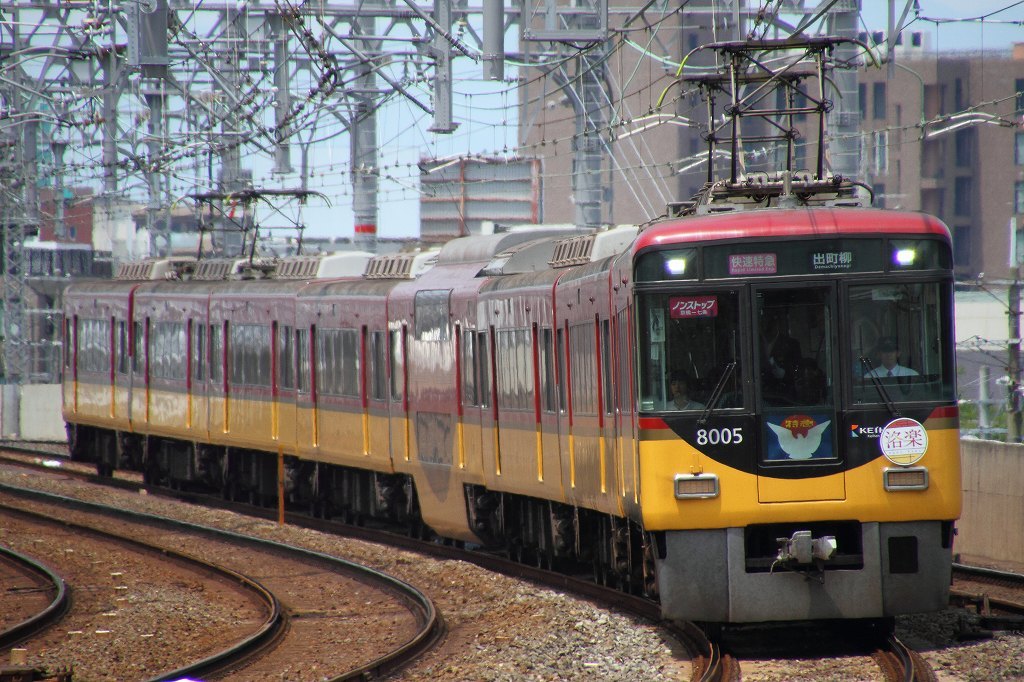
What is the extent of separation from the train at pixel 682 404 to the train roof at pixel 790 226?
0.02 meters

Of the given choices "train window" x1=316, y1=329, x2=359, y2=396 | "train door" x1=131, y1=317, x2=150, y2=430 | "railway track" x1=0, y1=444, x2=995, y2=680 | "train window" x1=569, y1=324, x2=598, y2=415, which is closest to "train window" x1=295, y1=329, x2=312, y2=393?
"train window" x1=316, y1=329, x2=359, y2=396

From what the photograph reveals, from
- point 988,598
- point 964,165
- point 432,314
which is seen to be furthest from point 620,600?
point 964,165

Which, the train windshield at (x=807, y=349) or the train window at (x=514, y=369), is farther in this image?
the train window at (x=514, y=369)

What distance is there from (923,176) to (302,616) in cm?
5980

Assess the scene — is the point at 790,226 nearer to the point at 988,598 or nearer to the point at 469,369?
the point at 988,598

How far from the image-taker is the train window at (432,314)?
17484mm

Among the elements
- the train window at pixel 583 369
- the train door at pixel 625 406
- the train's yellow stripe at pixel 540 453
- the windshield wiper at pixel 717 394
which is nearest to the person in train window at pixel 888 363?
the windshield wiper at pixel 717 394

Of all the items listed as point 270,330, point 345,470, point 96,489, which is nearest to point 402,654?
point 345,470

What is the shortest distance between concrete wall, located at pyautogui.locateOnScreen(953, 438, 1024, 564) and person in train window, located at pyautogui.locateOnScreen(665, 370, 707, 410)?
260 inches

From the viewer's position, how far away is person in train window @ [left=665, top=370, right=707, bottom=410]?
10.4 metres

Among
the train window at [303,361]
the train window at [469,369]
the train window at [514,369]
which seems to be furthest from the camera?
the train window at [303,361]

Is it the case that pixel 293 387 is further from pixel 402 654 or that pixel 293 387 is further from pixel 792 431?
pixel 792 431

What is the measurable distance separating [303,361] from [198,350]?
3.72m

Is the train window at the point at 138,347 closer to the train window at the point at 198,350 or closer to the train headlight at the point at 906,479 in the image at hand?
the train window at the point at 198,350
